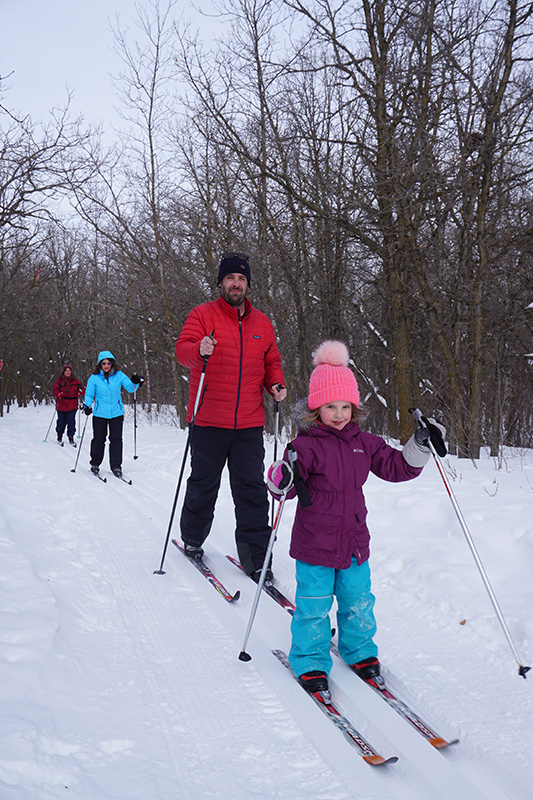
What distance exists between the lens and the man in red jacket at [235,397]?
409 cm

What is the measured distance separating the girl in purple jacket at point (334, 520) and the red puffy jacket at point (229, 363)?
1.35m

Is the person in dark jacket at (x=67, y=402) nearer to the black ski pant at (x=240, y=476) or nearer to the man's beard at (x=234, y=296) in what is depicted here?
the black ski pant at (x=240, y=476)

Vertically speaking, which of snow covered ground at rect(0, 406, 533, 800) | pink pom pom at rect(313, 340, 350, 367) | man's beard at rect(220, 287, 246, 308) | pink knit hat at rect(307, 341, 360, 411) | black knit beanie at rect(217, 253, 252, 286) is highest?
black knit beanie at rect(217, 253, 252, 286)

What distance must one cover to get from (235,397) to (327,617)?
6.26 ft

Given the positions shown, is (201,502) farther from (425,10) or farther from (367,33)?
(367,33)

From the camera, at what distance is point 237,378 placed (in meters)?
4.14

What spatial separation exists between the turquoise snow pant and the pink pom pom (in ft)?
3.40

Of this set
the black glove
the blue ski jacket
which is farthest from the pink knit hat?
the blue ski jacket

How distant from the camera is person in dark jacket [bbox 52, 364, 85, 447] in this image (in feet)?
A: 44.1

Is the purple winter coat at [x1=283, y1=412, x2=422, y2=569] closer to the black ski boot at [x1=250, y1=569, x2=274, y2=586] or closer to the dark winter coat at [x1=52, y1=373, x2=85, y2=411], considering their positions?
the black ski boot at [x1=250, y1=569, x2=274, y2=586]

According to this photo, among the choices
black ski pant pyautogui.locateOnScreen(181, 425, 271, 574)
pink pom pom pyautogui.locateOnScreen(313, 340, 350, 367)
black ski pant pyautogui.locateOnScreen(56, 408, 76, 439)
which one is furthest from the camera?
black ski pant pyautogui.locateOnScreen(56, 408, 76, 439)

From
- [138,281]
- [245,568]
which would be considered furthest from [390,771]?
[138,281]

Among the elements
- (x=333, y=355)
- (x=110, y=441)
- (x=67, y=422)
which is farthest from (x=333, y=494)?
(x=67, y=422)

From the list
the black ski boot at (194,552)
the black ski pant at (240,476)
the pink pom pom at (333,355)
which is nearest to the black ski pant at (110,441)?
the black ski boot at (194,552)
